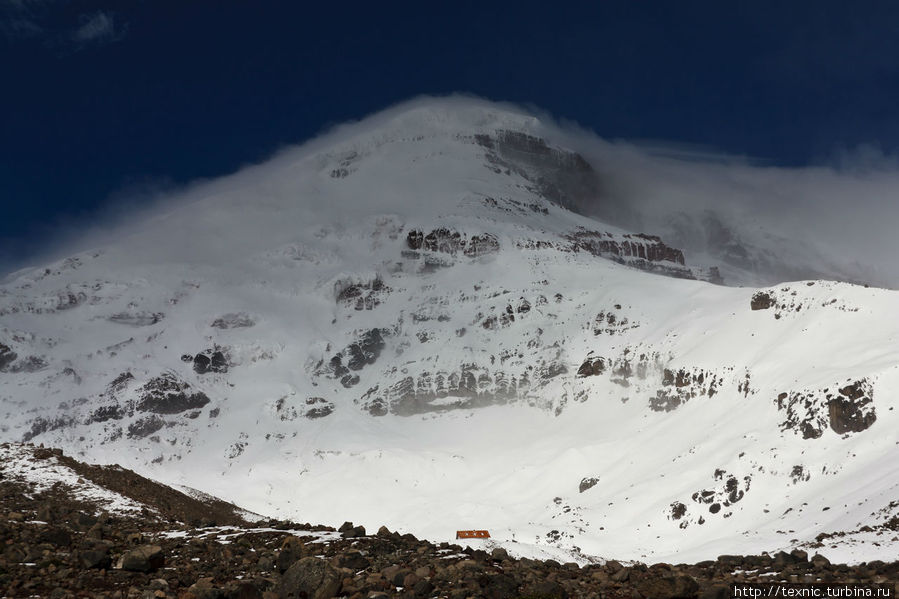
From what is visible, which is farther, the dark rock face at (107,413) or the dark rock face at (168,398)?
the dark rock face at (168,398)

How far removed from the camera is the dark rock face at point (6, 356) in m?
194

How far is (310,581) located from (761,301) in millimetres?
106876

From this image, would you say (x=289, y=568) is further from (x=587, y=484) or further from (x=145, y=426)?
(x=145, y=426)

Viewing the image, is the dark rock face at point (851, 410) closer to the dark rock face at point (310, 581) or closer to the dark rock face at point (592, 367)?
the dark rock face at point (310, 581)

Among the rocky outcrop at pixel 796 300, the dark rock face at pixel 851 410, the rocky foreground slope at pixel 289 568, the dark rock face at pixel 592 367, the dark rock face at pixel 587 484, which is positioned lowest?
the dark rock face at pixel 587 484

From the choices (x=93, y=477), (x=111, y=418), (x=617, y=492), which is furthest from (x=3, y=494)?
(x=111, y=418)

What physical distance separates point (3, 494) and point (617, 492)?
77.1 metres

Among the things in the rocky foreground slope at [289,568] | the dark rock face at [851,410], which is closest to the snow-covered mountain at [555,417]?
the dark rock face at [851,410]

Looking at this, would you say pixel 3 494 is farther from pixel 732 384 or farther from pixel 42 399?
pixel 42 399

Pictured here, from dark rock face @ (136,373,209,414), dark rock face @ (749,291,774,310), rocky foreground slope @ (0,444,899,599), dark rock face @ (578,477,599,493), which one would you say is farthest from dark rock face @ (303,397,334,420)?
rocky foreground slope @ (0,444,899,599)

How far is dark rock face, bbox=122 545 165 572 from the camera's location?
16812mm

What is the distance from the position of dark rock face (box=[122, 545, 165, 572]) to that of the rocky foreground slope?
0.02m

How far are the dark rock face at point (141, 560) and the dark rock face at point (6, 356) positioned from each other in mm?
202636

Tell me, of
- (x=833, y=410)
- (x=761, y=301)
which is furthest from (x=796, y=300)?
(x=833, y=410)
